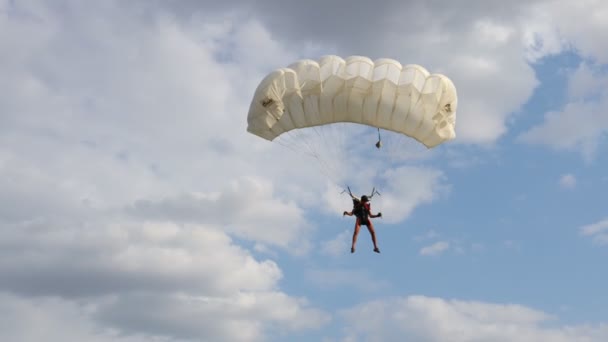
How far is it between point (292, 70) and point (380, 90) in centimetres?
373

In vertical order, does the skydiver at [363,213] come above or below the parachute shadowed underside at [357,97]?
below

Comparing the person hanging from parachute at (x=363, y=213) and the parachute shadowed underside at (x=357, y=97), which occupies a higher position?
the parachute shadowed underside at (x=357, y=97)

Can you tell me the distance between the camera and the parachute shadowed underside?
43.3 meters

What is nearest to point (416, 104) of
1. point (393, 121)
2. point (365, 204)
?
point (393, 121)

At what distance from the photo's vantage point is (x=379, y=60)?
43.9m

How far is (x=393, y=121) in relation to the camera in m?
44.0

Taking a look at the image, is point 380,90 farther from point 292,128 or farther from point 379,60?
point 292,128

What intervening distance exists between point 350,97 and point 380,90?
1.26 m

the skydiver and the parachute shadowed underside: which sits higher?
the parachute shadowed underside

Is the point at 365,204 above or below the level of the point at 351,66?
below

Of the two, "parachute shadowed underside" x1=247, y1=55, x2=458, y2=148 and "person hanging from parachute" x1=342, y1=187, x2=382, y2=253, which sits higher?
"parachute shadowed underside" x1=247, y1=55, x2=458, y2=148

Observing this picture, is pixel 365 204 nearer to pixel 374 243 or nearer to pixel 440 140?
pixel 374 243

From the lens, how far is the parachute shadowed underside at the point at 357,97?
43281 mm

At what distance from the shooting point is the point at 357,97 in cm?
4344
